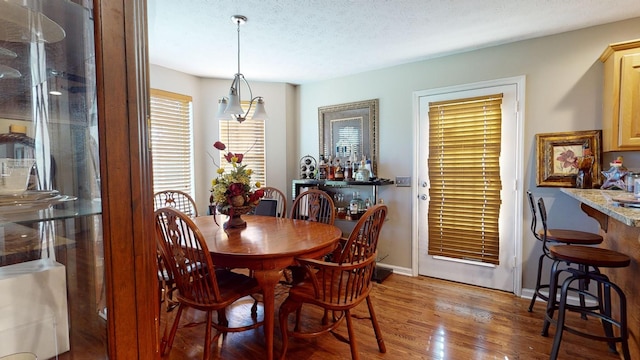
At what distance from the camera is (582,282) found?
235cm

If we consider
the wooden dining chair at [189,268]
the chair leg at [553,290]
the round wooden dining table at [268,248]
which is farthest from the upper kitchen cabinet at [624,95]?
the wooden dining chair at [189,268]

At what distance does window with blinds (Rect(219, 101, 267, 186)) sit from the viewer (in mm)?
3973

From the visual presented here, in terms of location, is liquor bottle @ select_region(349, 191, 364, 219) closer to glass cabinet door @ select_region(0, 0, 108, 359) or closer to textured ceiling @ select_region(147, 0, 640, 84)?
textured ceiling @ select_region(147, 0, 640, 84)

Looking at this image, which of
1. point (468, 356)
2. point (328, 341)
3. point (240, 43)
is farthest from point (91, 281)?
point (240, 43)

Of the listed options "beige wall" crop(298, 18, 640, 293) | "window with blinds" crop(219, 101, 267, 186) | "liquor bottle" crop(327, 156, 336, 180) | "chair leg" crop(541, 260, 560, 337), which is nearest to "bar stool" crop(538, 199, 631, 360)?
"chair leg" crop(541, 260, 560, 337)

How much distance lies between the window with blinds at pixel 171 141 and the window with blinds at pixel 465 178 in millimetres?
2973

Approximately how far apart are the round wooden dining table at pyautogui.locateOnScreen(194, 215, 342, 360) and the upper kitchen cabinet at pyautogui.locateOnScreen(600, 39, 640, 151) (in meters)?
2.26

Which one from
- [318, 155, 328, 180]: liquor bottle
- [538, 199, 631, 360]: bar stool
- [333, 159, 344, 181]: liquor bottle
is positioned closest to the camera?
[538, 199, 631, 360]: bar stool

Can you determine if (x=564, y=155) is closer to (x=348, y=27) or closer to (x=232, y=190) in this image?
(x=348, y=27)

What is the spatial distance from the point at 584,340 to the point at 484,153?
1.70 metres

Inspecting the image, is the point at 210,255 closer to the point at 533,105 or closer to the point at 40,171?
the point at 40,171

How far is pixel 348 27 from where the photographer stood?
2.51 m

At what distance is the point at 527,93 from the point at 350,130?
6.20 ft

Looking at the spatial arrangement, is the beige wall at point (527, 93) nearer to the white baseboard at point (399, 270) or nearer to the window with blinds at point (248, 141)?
the white baseboard at point (399, 270)
